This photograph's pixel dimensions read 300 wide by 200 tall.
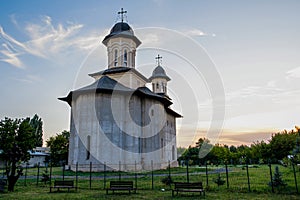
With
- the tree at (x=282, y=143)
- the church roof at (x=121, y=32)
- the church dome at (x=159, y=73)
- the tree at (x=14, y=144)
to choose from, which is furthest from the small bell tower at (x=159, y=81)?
the tree at (x=14, y=144)

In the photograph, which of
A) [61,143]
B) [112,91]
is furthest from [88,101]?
[61,143]

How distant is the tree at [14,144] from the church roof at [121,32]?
71.2ft

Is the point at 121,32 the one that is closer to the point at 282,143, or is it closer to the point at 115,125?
the point at 115,125

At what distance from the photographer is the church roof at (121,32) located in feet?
108

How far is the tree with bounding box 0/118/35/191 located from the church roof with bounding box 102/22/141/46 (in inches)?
854

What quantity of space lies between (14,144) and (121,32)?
2310cm

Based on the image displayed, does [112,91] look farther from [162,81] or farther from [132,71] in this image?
[162,81]

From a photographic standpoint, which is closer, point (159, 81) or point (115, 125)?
point (115, 125)

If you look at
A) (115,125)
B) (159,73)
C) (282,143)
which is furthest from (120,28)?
(282,143)

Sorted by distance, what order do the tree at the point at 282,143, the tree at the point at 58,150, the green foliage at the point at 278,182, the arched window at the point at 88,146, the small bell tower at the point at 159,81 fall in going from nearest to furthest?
1. the green foliage at the point at 278,182
2. the arched window at the point at 88,146
3. the tree at the point at 282,143
4. the tree at the point at 58,150
5. the small bell tower at the point at 159,81

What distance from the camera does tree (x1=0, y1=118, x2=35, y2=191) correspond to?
12.9 meters

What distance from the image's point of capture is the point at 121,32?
32.9 metres

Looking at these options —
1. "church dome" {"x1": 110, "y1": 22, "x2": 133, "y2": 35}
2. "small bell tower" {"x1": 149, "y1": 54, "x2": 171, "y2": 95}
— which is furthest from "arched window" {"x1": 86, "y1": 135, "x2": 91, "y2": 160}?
"small bell tower" {"x1": 149, "y1": 54, "x2": 171, "y2": 95}

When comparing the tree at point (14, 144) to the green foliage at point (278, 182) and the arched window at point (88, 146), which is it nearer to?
the arched window at point (88, 146)
